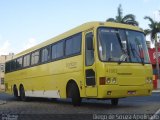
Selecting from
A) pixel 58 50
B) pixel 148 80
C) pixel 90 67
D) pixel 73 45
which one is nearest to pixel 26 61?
pixel 58 50

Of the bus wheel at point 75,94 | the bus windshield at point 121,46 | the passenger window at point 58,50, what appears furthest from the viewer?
the passenger window at point 58,50

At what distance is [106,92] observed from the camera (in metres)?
14.8

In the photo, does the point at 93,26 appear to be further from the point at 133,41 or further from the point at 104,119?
the point at 104,119

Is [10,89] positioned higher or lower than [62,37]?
lower

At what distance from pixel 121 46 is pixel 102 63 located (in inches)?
47.4

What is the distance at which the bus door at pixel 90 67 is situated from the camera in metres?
15.4

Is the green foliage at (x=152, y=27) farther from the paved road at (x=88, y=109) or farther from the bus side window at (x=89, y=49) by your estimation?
the bus side window at (x=89, y=49)

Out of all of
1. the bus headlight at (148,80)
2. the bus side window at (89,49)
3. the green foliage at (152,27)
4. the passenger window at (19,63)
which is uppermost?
the green foliage at (152,27)

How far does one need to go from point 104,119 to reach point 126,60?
173 inches

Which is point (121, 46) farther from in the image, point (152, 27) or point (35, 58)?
point (152, 27)

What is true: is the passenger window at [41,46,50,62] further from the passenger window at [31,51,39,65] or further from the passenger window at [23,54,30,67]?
the passenger window at [23,54,30,67]

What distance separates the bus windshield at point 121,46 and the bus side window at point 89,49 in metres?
0.50

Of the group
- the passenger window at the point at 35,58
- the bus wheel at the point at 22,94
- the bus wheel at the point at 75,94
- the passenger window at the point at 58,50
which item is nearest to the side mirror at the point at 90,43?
the bus wheel at the point at 75,94

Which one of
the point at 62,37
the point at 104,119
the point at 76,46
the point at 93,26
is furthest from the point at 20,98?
the point at 104,119
